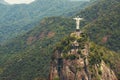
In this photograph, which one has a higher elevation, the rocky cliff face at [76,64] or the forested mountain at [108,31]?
the rocky cliff face at [76,64]

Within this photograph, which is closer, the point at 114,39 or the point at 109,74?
the point at 109,74

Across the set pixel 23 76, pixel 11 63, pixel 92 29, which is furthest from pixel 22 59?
pixel 92 29

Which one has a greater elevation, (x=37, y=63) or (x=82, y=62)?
(x=82, y=62)

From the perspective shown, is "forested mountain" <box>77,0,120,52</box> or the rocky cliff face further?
"forested mountain" <box>77,0,120,52</box>

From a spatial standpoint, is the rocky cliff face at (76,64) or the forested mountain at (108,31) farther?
the forested mountain at (108,31)

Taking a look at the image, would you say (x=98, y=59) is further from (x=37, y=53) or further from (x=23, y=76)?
(x=37, y=53)

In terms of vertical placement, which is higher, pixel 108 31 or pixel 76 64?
pixel 76 64

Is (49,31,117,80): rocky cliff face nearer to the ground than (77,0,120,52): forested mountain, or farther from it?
farther from it

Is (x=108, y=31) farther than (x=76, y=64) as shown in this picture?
Yes
